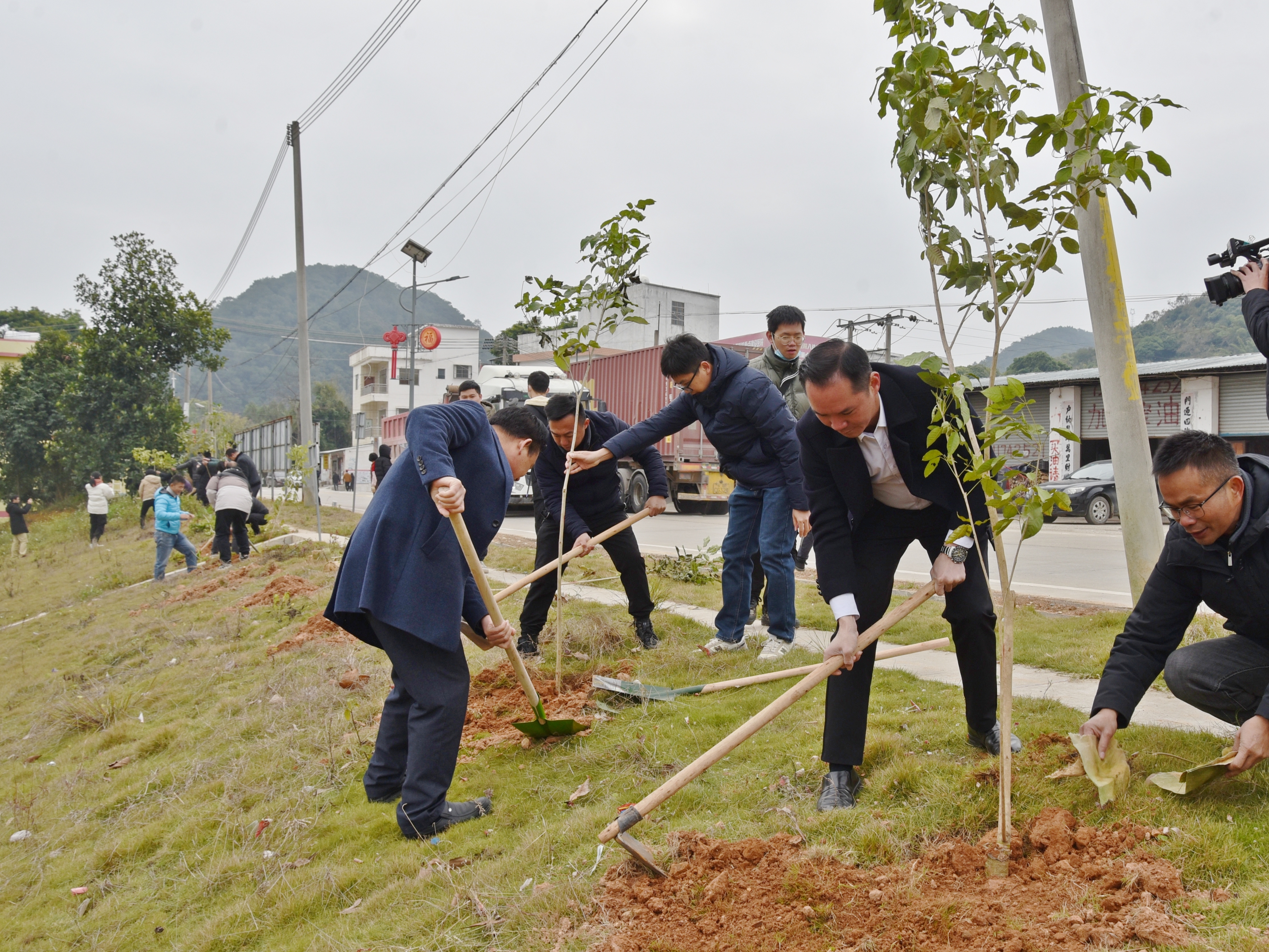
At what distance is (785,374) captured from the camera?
5.89 metres

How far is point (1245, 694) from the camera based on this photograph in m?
2.86

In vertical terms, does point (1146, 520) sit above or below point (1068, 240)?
below

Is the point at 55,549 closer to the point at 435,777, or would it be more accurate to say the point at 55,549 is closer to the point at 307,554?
the point at 307,554

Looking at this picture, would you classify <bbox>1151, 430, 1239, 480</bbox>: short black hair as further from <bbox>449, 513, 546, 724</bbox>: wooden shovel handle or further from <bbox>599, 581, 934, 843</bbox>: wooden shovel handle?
<bbox>449, 513, 546, 724</bbox>: wooden shovel handle

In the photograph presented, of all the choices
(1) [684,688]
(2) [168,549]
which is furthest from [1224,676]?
(2) [168,549]

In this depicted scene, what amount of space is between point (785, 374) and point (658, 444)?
11.0 metres

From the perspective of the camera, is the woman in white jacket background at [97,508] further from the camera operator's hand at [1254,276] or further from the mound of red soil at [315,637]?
the camera operator's hand at [1254,276]

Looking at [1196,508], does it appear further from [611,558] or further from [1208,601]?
[611,558]

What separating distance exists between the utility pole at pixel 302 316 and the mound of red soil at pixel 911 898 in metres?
15.6

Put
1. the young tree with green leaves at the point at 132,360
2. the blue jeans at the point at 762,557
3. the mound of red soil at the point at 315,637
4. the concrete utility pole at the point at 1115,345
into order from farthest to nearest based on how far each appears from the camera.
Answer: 1. the young tree with green leaves at the point at 132,360
2. the mound of red soil at the point at 315,637
3. the blue jeans at the point at 762,557
4. the concrete utility pole at the point at 1115,345

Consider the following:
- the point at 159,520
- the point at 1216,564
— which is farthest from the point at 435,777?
the point at 159,520

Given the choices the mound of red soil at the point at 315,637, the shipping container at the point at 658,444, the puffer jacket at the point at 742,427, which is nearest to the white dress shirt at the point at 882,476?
the puffer jacket at the point at 742,427

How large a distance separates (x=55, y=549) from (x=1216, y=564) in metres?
25.8

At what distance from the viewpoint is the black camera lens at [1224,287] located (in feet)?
11.0
